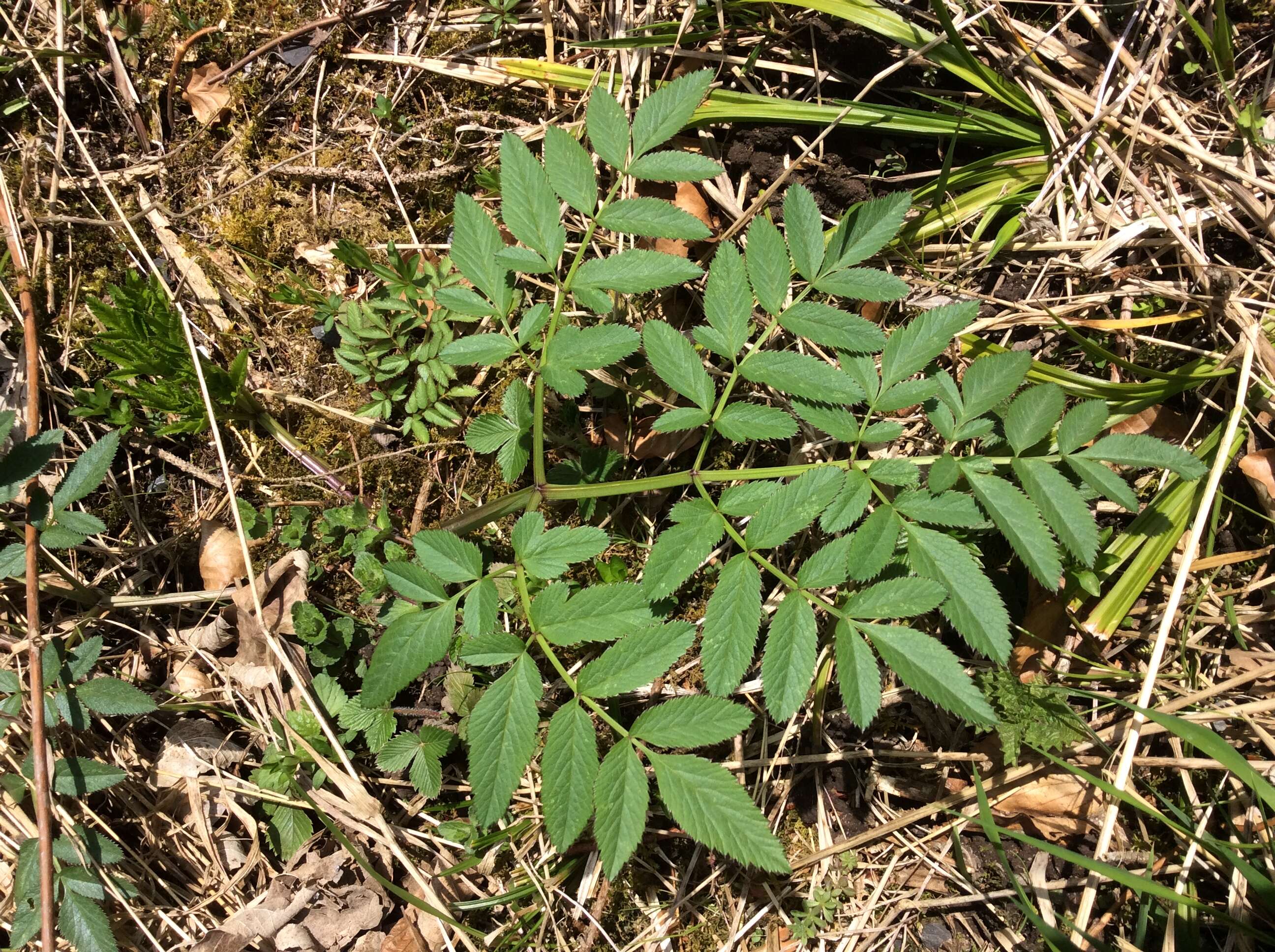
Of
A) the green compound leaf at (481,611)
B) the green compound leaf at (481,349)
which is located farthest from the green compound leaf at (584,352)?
the green compound leaf at (481,611)

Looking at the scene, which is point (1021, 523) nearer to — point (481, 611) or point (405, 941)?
point (481, 611)

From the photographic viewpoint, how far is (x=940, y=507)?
1.75 meters

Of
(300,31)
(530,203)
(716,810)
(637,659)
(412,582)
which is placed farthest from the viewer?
(300,31)

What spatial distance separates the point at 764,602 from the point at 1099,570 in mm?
860

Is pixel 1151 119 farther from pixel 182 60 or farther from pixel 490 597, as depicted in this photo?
pixel 182 60

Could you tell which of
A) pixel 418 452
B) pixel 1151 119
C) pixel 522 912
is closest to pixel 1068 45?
pixel 1151 119

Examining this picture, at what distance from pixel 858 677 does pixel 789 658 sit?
0.48ft

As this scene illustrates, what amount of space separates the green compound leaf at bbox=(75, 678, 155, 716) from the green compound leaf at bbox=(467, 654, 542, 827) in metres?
0.94

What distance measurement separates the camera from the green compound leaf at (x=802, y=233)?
1.91m

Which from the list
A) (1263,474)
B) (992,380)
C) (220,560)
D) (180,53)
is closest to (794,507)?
(992,380)

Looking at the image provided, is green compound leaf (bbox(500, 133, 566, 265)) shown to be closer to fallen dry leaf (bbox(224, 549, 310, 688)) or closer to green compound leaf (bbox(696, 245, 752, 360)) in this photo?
green compound leaf (bbox(696, 245, 752, 360))

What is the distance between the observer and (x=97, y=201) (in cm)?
245

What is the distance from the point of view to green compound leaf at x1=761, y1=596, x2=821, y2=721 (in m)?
1.67

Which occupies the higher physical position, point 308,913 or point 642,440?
point 642,440
